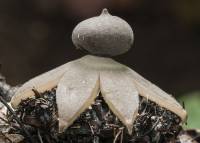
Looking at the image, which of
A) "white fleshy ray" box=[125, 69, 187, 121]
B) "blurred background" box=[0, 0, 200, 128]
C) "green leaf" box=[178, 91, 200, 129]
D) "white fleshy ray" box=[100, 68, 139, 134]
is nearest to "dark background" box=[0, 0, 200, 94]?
"blurred background" box=[0, 0, 200, 128]

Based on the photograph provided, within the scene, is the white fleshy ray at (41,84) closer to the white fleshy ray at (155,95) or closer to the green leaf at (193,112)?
the white fleshy ray at (155,95)

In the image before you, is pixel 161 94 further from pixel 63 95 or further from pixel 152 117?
pixel 63 95

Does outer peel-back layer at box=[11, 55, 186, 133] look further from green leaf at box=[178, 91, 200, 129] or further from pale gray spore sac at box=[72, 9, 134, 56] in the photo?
green leaf at box=[178, 91, 200, 129]

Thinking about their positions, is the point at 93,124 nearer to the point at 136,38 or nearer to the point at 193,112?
the point at 193,112

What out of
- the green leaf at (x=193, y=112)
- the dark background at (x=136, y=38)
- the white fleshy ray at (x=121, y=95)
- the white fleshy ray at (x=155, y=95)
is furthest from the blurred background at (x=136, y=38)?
the white fleshy ray at (x=121, y=95)

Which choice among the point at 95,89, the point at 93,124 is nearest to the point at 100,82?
the point at 95,89

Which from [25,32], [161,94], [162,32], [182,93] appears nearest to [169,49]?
[162,32]
